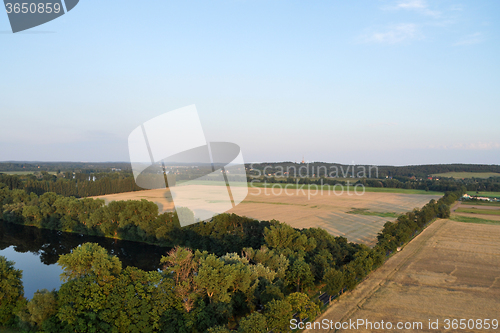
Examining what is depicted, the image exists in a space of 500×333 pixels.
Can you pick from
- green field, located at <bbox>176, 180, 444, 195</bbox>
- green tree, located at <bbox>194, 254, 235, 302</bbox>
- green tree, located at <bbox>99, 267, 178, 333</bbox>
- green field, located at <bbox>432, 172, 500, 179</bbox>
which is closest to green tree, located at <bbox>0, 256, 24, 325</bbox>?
green tree, located at <bbox>99, 267, 178, 333</bbox>

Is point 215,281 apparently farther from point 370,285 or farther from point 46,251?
point 46,251

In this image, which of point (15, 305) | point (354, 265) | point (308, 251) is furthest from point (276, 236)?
point (15, 305)

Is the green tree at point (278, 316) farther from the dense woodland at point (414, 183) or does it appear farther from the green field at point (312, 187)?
the dense woodland at point (414, 183)

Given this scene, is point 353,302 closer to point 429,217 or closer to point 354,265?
point 354,265

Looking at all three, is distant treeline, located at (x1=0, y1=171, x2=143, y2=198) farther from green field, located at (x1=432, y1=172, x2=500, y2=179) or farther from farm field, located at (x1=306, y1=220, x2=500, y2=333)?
green field, located at (x1=432, y1=172, x2=500, y2=179)

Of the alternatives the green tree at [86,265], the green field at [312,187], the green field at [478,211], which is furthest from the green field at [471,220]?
the green tree at [86,265]

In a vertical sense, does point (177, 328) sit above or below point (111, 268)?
below

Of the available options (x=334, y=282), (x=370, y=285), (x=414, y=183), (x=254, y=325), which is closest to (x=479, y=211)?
(x=414, y=183)
